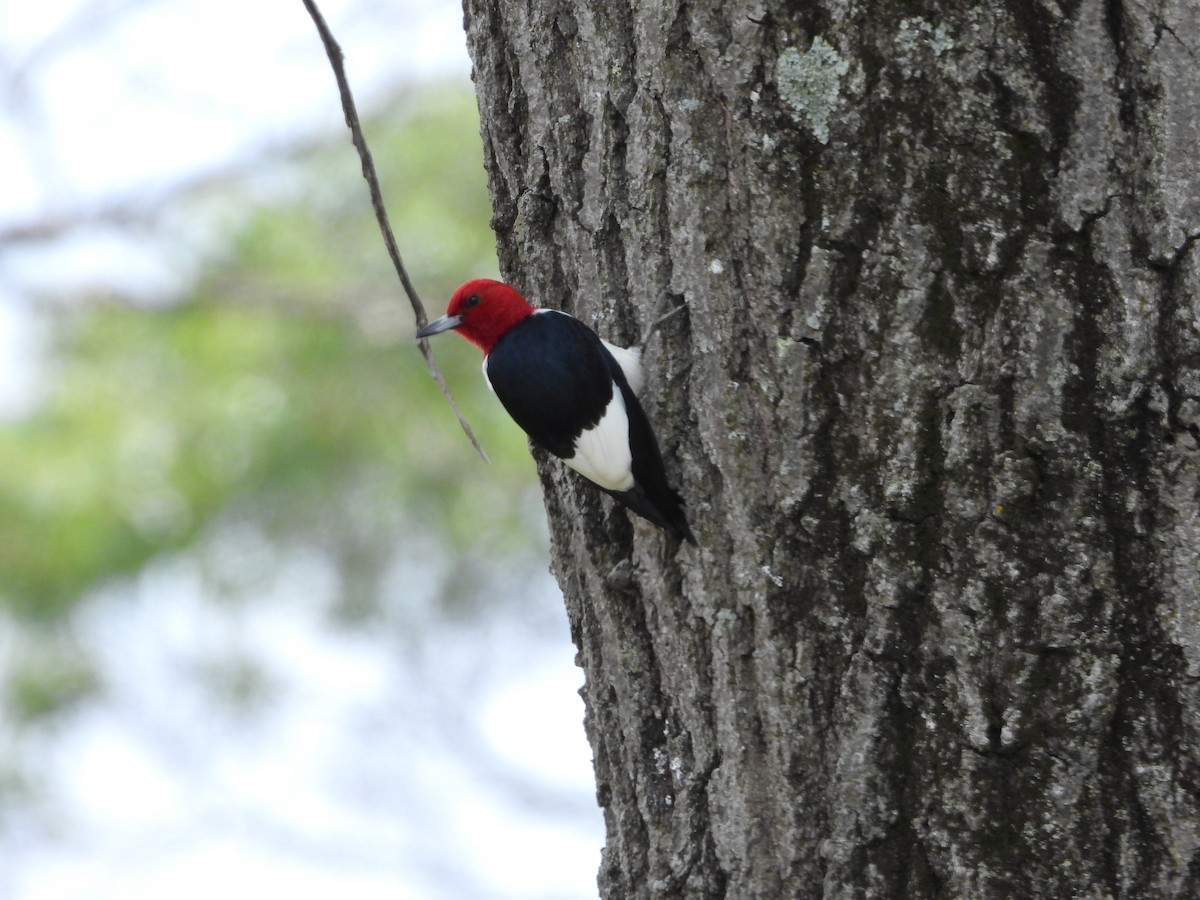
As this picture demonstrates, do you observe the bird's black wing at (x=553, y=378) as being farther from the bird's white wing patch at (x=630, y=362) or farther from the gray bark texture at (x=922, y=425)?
the gray bark texture at (x=922, y=425)

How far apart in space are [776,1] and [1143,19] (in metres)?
0.34

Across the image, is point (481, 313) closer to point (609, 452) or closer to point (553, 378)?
point (553, 378)

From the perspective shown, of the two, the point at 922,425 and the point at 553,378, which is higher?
the point at 553,378

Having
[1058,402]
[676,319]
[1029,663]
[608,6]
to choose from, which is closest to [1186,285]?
[1058,402]

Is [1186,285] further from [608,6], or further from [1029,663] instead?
[608,6]

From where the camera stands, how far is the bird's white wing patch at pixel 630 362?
1.44 meters

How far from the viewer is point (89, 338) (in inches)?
175

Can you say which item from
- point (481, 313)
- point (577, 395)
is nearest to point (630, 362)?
point (577, 395)

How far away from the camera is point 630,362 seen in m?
1.48

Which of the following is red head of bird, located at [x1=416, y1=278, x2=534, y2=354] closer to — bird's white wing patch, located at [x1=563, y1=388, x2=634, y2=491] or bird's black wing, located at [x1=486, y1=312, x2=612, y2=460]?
bird's black wing, located at [x1=486, y1=312, x2=612, y2=460]

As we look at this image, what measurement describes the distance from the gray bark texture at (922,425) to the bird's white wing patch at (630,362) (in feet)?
0.09

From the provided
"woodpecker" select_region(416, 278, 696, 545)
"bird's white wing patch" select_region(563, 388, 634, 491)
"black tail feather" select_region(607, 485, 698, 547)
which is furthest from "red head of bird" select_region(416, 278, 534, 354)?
"black tail feather" select_region(607, 485, 698, 547)

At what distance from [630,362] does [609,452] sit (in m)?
0.11

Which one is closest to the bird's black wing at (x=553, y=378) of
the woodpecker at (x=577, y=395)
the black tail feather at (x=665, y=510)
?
the woodpecker at (x=577, y=395)
